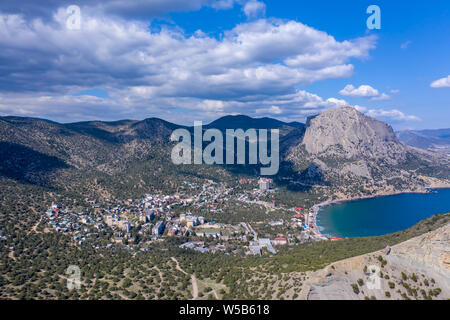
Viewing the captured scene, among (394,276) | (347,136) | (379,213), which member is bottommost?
(379,213)

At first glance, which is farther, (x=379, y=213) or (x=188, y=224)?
(x=379, y=213)

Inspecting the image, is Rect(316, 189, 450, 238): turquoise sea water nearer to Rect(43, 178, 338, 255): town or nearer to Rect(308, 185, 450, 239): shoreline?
Rect(308, 185, 450, 239): shoreline

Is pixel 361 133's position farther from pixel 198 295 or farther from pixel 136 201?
pixel 198 295

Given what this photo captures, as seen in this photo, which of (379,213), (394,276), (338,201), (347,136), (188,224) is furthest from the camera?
(347,136)

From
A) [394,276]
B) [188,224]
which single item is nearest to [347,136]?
[188,224]

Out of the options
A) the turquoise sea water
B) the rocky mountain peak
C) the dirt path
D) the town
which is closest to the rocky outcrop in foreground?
the dirt path

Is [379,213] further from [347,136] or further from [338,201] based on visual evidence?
[347,136]

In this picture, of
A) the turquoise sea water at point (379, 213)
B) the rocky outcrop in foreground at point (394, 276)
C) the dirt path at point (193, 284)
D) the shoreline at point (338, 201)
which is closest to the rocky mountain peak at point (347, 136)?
the shoreline at point (338, 201)
